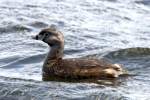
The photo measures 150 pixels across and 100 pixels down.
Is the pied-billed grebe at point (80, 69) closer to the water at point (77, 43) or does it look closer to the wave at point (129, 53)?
the water at point (77, 43)

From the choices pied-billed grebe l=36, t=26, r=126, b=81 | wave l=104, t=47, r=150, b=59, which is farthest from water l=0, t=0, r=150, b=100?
pied-billed grebe l=36, t=26, r=126, b=81

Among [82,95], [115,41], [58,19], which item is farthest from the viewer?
[58,19]

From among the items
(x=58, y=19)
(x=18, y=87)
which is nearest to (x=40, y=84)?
(x=18, y=87)

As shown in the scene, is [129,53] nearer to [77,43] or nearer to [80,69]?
[77,43]

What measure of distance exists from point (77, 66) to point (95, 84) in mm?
882

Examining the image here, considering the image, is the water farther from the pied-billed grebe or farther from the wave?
the pied-billed grebe

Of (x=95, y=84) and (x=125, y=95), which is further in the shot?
(x=95, y=84)

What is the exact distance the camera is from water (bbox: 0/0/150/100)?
1370 cm

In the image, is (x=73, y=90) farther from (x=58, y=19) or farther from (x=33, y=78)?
(x=58, y=19)

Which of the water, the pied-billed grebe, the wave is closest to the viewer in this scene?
the water

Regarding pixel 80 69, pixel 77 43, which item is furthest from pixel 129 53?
pixel 80 69

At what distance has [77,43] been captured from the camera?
60.3ft

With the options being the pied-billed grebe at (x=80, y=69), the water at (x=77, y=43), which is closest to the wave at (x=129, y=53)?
the water at (x=77, y=43)

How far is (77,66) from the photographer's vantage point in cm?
1516
